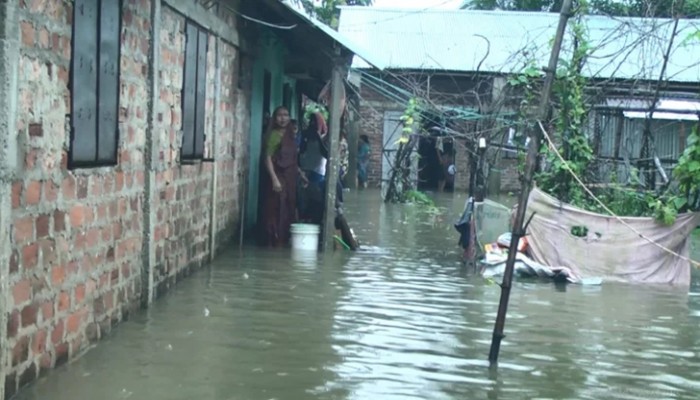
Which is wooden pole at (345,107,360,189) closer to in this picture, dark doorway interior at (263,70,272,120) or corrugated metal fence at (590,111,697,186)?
corrugated metal fence at (590,111,697,186)

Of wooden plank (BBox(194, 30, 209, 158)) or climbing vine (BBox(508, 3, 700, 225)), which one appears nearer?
wooden plank (BBox(194, 30, 209, 158))

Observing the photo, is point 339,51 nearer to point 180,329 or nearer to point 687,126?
point 180,329

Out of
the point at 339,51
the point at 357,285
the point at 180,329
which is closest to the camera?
the point at 180,329

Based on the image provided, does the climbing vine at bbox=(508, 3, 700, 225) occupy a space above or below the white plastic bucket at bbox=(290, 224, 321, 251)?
above

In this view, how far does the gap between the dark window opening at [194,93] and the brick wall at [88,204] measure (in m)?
0.21

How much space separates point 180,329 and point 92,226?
132 cm

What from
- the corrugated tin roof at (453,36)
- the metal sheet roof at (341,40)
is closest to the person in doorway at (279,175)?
the metal sheet roof at (341,40)

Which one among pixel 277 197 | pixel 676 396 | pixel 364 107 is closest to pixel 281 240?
pixel 277 197

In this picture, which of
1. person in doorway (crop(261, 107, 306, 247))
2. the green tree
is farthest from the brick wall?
the green tree

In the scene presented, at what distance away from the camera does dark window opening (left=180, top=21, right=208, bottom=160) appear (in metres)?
8.63

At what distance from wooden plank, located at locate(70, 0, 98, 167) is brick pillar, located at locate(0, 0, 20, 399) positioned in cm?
93

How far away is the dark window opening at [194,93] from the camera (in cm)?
863

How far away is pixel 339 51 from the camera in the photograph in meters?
11.5

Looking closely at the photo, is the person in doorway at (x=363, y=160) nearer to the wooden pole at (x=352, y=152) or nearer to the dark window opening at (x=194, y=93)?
the wooden pole at (x=352, y=152)
